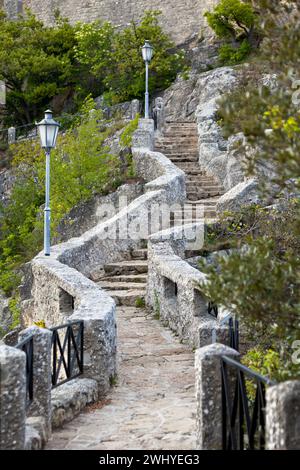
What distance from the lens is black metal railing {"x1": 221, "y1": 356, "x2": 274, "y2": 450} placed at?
5.30 m

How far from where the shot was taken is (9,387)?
5.66 metres

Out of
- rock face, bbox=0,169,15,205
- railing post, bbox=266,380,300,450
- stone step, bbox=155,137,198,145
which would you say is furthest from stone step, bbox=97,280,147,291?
rock face, bbox=0,169,15,205

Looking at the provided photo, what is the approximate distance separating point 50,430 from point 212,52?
27.1 meters

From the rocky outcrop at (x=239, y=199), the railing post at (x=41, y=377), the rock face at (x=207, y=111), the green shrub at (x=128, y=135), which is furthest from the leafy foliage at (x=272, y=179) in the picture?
the green shrub at (x=128, y=135)

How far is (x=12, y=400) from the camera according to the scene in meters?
5.65

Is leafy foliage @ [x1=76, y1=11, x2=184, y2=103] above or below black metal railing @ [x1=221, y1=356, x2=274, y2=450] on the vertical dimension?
above

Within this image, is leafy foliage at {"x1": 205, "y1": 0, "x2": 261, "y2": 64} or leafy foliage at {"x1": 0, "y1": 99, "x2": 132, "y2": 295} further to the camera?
leafy foliage at {"x1": 205, "y1": 0, "x2": 261, "y2": 64}

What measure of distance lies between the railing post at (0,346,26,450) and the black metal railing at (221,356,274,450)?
5.24 feet

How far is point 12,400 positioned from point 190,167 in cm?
1553

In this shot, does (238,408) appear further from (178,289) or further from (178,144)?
(178,144)

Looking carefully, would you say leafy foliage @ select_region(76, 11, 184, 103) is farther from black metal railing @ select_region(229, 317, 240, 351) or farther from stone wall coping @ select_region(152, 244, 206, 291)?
black metal railing @ select_region(229, 317, 240, 351)

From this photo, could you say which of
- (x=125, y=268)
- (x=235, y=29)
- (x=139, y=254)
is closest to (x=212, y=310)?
(x=125, y=268)
